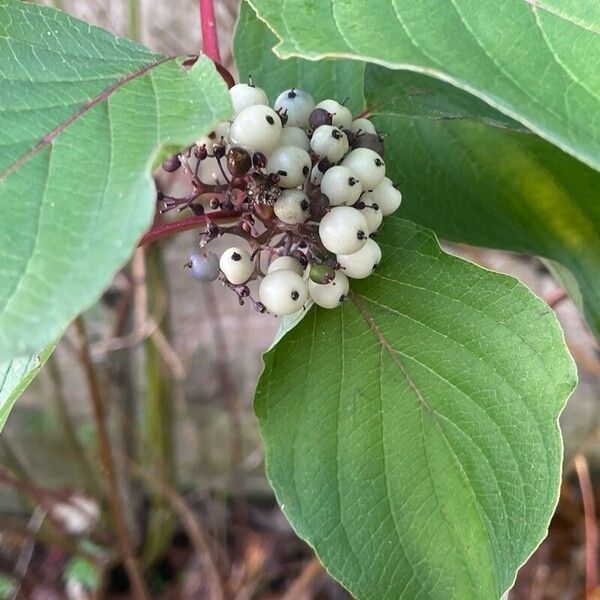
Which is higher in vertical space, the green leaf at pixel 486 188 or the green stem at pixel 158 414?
the green leaf at pixel 486 188

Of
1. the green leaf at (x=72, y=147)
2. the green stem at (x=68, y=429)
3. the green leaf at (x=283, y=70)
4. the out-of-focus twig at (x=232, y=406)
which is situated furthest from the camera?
the out-of-focus twig at (x=232, y=406)

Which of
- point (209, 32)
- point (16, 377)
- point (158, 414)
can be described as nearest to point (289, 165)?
point (209, 32)

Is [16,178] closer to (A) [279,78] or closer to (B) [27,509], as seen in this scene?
(A) [279,78]

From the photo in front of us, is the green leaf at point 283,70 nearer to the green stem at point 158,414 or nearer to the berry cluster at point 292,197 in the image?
the berry cluster at point 292,197

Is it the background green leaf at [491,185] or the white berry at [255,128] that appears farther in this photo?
the background green leaf at [491,185]

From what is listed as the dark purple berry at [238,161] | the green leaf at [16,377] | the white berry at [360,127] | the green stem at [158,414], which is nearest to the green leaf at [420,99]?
the white berry at [360,127]
